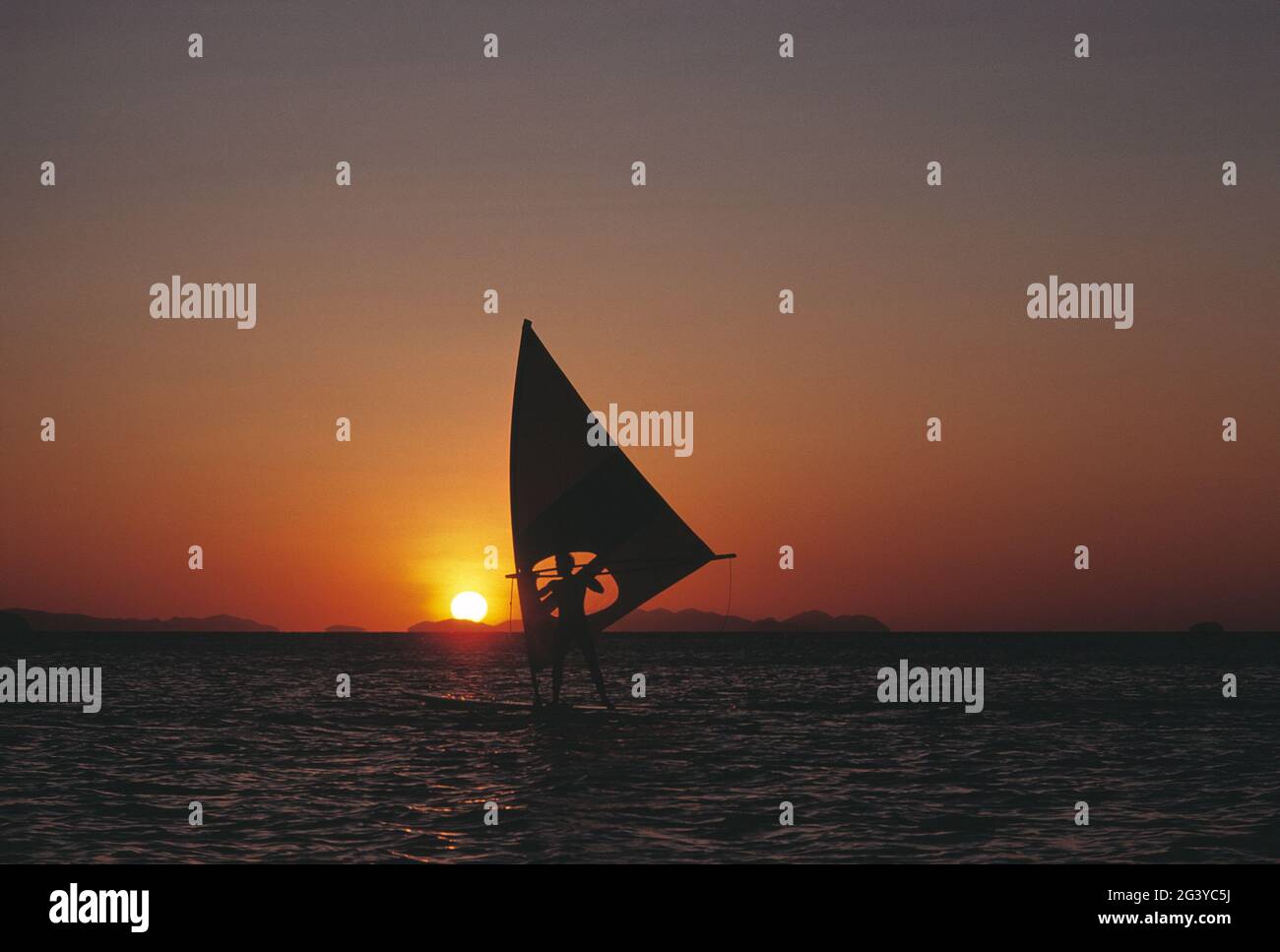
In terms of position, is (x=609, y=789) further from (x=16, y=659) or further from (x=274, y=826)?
(x=16, y=659)

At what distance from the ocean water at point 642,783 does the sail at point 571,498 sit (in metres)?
4.74

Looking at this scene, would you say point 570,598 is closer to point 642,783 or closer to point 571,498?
point 571,498

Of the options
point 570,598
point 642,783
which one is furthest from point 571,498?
point 642,783

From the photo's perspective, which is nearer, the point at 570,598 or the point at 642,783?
the point at 642,783

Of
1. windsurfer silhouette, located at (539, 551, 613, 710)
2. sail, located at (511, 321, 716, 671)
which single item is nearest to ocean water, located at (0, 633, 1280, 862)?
windsurfer silhouette, located at (539, 551, 613, 710)

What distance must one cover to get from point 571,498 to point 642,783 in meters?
11.1

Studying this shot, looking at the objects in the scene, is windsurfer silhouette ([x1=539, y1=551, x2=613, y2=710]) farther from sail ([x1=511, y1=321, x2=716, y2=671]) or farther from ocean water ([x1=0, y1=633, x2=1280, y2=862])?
ocean water ([x1=0, y1=633, x2=1280, y2=862])

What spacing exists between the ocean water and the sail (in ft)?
15.6

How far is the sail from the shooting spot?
33.6 metres

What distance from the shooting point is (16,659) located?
121 m

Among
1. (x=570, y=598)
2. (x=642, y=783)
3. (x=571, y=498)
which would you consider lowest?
(x=642, y=783)

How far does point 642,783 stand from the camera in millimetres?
24078

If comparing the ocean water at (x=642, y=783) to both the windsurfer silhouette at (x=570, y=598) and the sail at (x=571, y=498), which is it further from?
the sail at (x=571, y=498)
